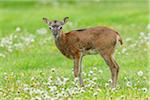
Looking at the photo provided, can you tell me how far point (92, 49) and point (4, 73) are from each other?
2.07m

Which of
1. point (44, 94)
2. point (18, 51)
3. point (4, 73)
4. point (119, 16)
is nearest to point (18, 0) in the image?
point (119, 16)

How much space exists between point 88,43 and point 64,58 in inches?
168

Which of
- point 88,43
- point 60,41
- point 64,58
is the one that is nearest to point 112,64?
point 88,43

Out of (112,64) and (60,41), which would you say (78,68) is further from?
(60,41)

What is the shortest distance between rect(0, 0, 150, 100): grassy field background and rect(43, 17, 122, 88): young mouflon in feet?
1.23

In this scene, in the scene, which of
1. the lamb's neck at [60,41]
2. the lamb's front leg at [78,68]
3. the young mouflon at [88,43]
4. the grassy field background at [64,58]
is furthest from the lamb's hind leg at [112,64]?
the lamb's neck at [60,41]

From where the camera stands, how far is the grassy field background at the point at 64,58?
12.1 meters

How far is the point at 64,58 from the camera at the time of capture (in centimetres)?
1761

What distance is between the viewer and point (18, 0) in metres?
37.4

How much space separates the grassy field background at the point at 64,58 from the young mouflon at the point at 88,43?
374 millimetres

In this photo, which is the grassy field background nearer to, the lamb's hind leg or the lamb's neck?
the lamb's hind leg

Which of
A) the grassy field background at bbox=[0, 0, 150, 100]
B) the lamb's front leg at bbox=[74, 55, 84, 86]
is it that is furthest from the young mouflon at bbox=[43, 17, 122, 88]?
the grassy field background at bbox=[0, 0, 150, 100]

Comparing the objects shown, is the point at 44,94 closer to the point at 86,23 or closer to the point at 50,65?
the point at 50,65

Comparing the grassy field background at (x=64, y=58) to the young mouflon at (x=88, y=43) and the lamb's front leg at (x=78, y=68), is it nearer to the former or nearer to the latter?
the lamb's front leg at (x=78, y=68)
